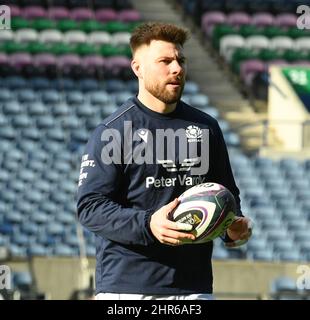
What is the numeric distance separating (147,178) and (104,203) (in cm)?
21

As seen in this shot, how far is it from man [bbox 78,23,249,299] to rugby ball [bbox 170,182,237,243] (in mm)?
140

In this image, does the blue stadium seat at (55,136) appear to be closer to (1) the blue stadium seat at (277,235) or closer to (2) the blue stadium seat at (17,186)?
(2) the blue stadium seat at (17,186)

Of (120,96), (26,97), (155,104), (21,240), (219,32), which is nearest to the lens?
(155,104)

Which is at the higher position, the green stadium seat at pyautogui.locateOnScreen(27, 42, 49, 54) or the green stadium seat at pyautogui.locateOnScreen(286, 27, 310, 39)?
the green stadium seat at pyautogui.locateOnScreen(286, 27, 310, 39)

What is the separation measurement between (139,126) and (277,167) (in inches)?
484

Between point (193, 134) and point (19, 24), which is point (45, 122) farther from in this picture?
point (193, 134)

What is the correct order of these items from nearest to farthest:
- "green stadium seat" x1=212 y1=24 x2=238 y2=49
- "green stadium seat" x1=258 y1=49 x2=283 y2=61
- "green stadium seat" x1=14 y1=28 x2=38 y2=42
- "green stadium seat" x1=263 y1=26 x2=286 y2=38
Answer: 1. "green stadium seat" x1=14 y1=28 x2=38 y2=42
2. "green stadium seat" x1=258 y1=49 x2=283 y2=61
3. "green stadium seat" x1=212 y1=24 x2=238 y2=49
4. "green stadium seat" x1=263 y1=26 x2=286 y2=38

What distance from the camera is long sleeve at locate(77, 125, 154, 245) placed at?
5.71m

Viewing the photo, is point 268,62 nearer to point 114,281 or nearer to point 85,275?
point 85,275

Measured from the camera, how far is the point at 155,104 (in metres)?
5.88

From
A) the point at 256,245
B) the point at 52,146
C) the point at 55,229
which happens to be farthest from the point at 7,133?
the point at 256,245

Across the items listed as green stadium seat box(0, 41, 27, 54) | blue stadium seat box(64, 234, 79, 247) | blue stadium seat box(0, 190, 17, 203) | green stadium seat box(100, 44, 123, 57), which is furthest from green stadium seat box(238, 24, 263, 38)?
blue stadium seat box(64, 234, 79, 247)

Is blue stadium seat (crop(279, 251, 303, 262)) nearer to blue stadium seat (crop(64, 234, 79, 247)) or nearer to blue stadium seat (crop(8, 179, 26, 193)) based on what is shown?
blue stadium seat (crop(64, 234, 79, 247))

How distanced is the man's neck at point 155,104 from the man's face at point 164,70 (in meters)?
0.03
